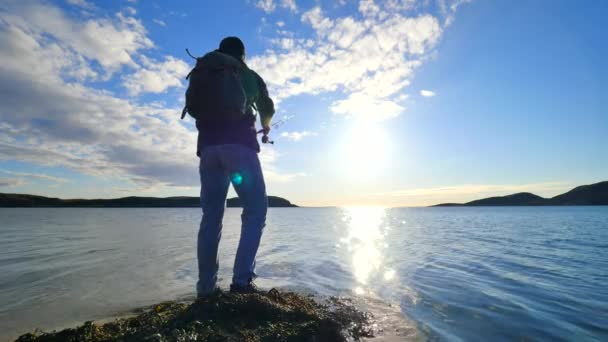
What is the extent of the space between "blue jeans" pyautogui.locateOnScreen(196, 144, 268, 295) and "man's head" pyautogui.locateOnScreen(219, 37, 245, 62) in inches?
54.1

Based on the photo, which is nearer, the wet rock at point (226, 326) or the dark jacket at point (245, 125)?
the wet rock at point (226, 326)

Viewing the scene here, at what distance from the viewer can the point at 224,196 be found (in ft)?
12.9

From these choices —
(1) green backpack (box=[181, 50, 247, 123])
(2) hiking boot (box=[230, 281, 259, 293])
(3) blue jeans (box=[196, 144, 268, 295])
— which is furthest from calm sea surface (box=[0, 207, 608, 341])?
(1) green backpack (box=[181, 50, 247, 123])

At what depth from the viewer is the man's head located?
4.16 m

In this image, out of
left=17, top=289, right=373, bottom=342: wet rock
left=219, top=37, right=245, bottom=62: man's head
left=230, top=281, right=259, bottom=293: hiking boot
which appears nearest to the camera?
left=17, top=289, right=373, bottom=342: wet rock

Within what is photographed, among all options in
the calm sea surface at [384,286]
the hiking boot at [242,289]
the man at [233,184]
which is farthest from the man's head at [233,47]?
the calm sea surface at [384,286]

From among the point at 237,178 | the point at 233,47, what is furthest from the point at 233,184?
the point at 233,47

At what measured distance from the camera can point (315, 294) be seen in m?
4.94

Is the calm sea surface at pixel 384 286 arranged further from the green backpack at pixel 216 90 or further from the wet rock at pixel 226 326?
the green backpack at pixel 216 90

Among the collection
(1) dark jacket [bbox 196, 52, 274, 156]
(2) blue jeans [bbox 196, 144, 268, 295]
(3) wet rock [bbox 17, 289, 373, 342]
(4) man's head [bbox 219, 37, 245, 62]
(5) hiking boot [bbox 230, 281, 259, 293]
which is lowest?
(3) wet rock [bbox 17, 289, 373, 342]

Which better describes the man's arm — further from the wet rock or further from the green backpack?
the wet rock

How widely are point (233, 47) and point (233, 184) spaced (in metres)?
1.87

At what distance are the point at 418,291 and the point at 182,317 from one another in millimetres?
3908

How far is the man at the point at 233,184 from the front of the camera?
3.66 meters
